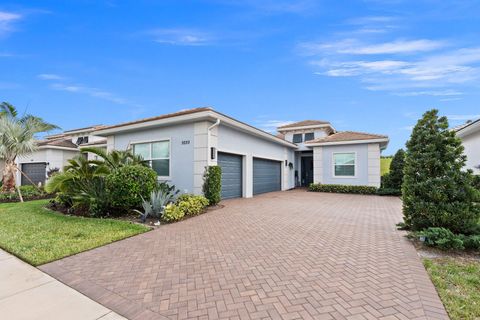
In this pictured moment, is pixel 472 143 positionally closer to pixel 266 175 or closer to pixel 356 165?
pixel 356 165

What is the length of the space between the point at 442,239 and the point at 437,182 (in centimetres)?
129

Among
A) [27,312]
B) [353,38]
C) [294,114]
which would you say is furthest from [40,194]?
[294,114]

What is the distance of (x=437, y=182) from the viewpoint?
5.08 meters

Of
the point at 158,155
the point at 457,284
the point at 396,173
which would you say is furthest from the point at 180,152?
the point at 396,173

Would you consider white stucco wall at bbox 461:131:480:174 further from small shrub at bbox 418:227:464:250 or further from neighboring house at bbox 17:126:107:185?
neighboring house at bbox 17:126:107:185

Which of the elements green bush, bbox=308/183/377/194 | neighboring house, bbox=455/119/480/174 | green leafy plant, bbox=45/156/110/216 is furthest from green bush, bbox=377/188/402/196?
green leafy plant, bbox=45/156/110/216

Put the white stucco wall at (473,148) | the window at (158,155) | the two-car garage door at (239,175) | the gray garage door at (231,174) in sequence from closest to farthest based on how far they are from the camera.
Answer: the white stucco wall at (473,148) → the window at (158,155) → the gray garage door at (231,174) → the two-car garage door at (239,175)

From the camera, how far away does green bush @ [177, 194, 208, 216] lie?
7.89 m

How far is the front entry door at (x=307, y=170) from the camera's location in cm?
2169

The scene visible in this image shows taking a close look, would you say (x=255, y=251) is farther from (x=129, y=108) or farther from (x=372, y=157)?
(x=129, y=108)

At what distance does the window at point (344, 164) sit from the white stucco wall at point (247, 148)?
386cm

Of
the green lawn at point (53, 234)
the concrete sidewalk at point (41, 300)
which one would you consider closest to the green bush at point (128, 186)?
the green lawn at point (53, 234)

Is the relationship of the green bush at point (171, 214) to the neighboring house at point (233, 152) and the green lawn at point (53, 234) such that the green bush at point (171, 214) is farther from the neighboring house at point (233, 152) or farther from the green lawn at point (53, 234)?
the neighboring house at point (233, 152)

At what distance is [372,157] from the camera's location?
15.5m
